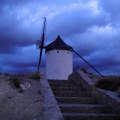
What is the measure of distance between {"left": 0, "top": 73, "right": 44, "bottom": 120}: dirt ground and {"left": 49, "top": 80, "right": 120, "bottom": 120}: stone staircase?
0.88 metres

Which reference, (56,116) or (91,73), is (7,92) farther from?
(91,73)

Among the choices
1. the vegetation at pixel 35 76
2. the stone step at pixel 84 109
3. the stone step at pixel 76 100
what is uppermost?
the vegetation at pixel 35 76

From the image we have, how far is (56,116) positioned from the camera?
550 centimetres

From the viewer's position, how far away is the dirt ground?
19.0ft

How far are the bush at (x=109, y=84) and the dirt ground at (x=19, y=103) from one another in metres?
2.51

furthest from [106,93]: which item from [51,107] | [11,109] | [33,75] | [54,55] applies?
[54,55]

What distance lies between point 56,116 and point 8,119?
3.99ft

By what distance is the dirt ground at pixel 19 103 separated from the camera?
19.0ft

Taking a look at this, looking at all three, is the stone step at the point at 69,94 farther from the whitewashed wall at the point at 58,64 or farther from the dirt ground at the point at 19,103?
the whitewashed wall at the point at 58,64

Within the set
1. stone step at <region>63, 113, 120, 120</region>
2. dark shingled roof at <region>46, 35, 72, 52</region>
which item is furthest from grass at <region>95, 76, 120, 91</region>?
dark shingled roof at <region>46, 35, 72, 52</region>

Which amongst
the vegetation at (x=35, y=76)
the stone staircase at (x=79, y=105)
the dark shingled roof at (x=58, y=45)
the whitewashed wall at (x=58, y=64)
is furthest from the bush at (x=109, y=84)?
the dark shingled roof at (x=58, y=45)

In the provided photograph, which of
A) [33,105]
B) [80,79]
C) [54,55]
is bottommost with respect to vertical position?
[33,105]

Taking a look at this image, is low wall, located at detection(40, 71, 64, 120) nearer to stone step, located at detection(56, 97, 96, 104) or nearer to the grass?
stone step, located at detection(56, 97, 96, 104)

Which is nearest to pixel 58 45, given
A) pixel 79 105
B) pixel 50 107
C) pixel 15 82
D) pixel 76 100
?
pixel 15 82
